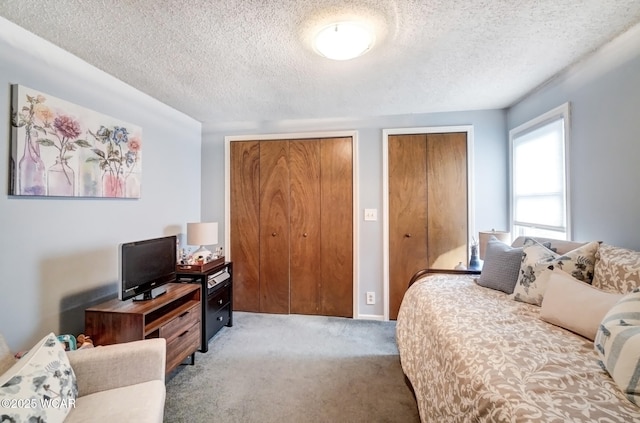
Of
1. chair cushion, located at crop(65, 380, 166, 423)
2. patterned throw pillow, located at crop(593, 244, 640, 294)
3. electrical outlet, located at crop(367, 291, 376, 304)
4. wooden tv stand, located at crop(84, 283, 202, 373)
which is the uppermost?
patterned throw pillow, located at crop(593, 244, 640, 294)

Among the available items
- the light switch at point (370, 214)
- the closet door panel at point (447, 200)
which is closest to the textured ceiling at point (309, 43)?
the closet door panel at point (447, 200)

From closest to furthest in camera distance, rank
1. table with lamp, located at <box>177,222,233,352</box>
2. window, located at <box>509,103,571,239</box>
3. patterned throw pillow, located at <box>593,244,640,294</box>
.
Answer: patterned throw pillow, located at <box>593,244,640,294</box>, window, located at <box>509,103,571,239</box>, table with lamp, located at <box>177,222,233,352</box>

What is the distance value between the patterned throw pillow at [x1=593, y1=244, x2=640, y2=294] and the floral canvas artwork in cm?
333

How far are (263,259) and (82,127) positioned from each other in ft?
6.88

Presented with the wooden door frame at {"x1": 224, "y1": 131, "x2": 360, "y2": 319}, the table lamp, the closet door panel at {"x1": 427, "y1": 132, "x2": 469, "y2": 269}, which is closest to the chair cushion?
the table lamp

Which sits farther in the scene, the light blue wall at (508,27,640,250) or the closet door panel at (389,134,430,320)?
the closet door panel at (389,134,430,320)

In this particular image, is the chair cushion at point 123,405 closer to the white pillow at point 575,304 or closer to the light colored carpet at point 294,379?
the light colored carpet at point 294,379

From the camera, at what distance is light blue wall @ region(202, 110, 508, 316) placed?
289 cm

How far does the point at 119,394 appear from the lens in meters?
1.23

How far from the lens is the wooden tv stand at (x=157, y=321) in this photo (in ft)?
5.45

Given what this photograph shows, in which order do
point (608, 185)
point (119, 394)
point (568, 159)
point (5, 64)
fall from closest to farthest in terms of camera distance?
point (119, 394), point (5, 64), point (608, 185), point (568, 159)

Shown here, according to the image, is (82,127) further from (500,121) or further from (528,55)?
(500,121)

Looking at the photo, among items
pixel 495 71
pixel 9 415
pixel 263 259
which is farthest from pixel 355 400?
pixel 495 71

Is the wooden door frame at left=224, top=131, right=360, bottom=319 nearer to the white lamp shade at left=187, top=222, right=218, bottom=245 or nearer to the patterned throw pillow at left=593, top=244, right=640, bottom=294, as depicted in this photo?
the white lamp shade at left=187, top=222, right=218, bottom=245
